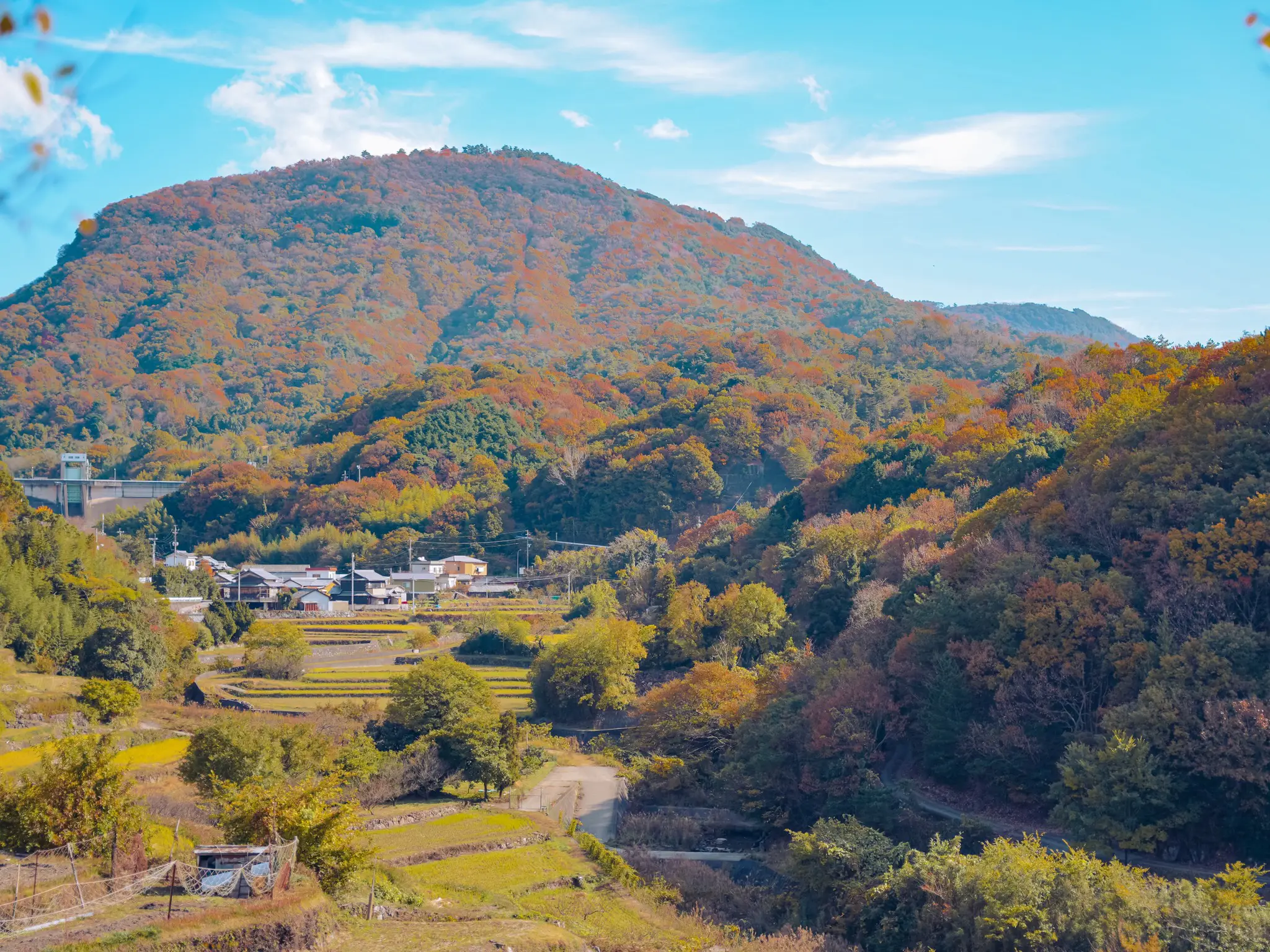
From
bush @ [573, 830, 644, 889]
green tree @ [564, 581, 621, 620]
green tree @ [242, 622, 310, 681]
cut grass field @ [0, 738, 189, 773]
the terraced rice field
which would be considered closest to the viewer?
bush @ [573, 830, 644, 889]

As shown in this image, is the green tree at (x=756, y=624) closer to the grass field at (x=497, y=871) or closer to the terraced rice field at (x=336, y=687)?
the terraced rice field at (x=336, y=687)

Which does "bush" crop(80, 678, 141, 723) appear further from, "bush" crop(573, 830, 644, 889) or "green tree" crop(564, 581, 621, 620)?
"green tree" crop(564, 581, 621, 620)

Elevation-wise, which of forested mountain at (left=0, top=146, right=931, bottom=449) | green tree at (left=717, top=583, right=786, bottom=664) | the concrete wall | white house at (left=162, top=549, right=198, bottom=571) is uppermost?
forested mountain at (left=0, top=146, right=931, bottom=449)

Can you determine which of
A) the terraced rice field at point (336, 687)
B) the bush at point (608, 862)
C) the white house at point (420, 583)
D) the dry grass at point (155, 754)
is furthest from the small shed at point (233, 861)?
the white house at point (420, 583)

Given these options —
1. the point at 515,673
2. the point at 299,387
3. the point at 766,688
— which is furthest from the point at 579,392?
the point at 766,688

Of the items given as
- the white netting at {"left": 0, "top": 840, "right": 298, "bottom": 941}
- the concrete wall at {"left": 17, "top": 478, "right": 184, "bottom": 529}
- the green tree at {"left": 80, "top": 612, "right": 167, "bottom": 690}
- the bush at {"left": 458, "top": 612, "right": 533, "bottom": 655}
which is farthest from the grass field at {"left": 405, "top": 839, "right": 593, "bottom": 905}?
the concrete wall at {"left": 17, "top": 478, "right": 184, "bottom": 529}

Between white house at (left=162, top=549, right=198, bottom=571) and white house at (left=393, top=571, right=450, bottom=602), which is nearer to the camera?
white house at (left=393, top=571, right=450, bottom=602)

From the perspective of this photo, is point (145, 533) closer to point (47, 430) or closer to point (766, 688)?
point (47, 430)
